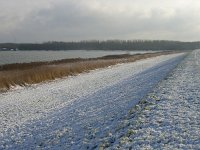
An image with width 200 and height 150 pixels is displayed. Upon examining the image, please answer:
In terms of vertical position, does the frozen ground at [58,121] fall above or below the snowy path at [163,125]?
below

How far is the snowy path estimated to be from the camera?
9633 millimetres

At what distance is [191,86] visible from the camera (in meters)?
19.1

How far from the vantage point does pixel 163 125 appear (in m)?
11.3

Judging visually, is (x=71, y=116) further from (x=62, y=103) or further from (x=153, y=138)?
(x=153, y=138)

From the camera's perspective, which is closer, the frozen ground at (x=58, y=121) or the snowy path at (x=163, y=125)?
the snowy path at (x=163, y=125)

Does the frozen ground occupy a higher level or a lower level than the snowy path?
lower

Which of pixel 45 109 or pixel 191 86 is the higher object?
pixel 191 86

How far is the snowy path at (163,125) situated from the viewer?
9633mm

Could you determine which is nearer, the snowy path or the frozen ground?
the snowy path

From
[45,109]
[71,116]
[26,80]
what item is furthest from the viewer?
[26,80]

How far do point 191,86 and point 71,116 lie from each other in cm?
686

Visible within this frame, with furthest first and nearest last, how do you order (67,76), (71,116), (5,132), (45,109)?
(67,76) → (45,109) → (71,116) → (5,132)

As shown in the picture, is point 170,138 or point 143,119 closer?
point 170,138

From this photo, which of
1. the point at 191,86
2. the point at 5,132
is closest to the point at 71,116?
the point at 5,132
